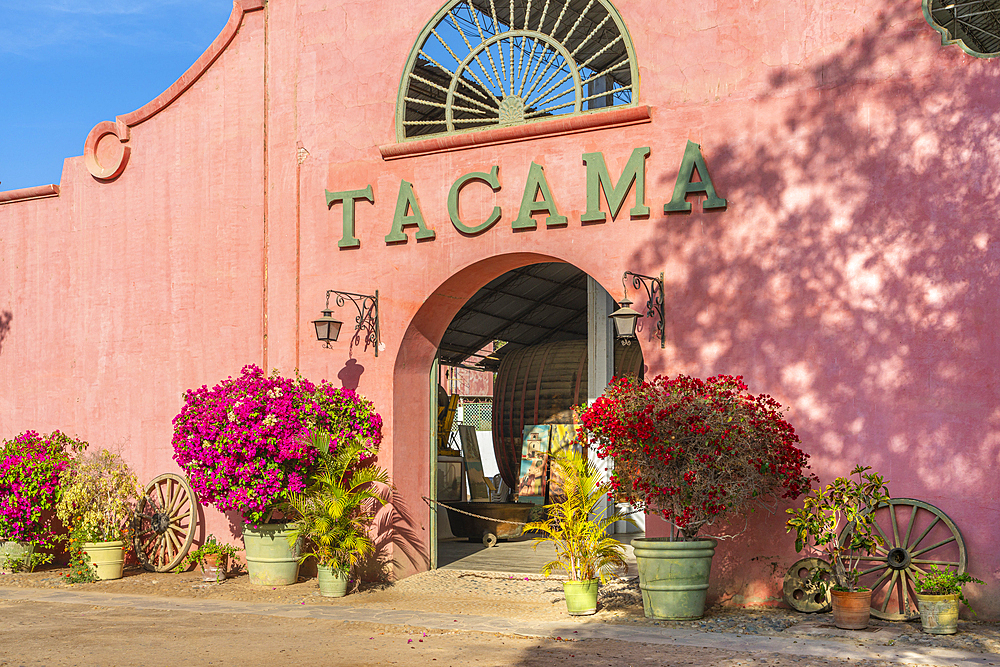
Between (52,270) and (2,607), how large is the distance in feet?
16.7

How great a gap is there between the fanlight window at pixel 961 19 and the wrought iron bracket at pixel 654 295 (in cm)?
321

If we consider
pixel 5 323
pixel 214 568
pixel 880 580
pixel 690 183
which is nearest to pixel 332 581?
pixel 214 568

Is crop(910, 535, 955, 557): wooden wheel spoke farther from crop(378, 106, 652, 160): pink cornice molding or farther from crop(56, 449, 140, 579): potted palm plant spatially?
crop(56, 449, 140, 579): potted palm plant

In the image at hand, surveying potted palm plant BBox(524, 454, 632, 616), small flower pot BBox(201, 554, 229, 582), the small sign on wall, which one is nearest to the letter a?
potted palm plant BBox(524, 454, 632, 616)

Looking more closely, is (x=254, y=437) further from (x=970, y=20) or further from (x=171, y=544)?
(x=970, y=20)

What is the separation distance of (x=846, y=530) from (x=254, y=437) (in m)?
5.63

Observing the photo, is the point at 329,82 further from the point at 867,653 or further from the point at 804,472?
the point at 867,653

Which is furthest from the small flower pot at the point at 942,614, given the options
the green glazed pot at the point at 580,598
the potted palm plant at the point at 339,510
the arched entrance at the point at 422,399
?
the potted palm plant at the point at 339,510

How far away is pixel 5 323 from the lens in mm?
13375

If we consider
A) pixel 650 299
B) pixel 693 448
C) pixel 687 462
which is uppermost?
pixel 650 299

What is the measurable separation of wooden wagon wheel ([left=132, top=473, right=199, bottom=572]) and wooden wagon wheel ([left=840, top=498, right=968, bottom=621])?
7453mm

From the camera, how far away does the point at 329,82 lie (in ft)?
37.1

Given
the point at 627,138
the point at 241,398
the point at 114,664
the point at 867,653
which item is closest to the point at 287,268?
the point at 241,398

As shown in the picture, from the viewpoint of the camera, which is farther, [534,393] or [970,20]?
[534,393]
